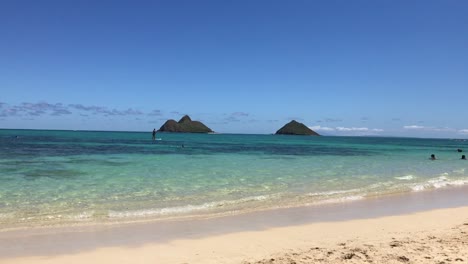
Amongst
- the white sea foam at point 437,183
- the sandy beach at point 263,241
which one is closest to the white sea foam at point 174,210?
the sandy beach at point 263,241

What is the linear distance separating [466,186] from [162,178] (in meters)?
14.1

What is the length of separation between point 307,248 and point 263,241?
0.94 m

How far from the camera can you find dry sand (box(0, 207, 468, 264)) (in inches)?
243

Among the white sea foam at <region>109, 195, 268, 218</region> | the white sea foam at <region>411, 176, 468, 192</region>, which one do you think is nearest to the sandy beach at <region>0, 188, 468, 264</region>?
the white sea foam at <region>109, 195, 268, 218</region>

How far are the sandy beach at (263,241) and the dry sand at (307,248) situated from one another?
1 cm

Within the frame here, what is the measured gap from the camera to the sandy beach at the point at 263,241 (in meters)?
6.27

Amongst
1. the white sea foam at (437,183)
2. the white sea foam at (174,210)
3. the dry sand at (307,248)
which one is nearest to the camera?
the dry sand at (307,248)

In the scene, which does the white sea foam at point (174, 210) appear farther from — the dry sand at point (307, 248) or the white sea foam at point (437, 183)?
the white sea foam at point (437, 183)

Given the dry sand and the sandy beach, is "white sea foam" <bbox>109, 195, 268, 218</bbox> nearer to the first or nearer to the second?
the sandy beach

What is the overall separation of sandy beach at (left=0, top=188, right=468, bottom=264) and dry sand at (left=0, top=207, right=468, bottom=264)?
0.05ft

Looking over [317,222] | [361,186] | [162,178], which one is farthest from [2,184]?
[361,186]

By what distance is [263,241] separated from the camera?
740cm

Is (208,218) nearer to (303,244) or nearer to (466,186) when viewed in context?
(303,244)

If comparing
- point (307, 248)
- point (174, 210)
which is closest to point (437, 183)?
point (174, 210)
